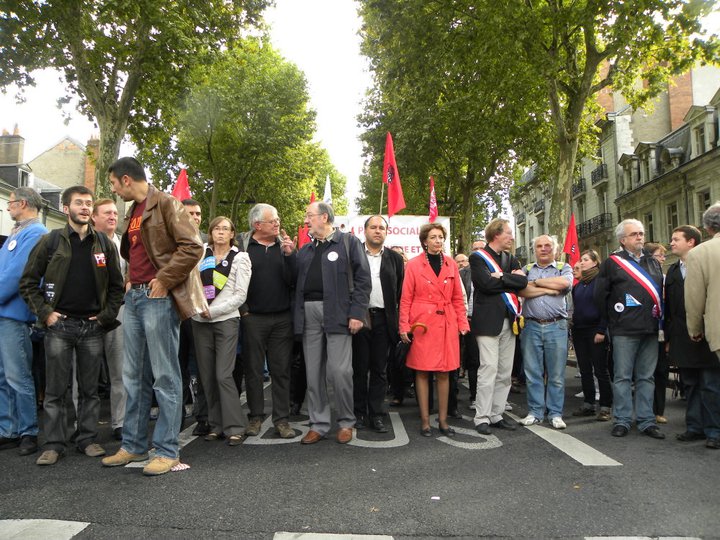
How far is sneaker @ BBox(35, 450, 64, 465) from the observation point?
4.65 meters

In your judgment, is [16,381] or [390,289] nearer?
[16,381]

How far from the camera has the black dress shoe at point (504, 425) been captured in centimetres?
604

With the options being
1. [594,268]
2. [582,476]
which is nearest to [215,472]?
[582,476]

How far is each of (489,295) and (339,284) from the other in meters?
1.63

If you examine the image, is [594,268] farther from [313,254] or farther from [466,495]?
[466,495]

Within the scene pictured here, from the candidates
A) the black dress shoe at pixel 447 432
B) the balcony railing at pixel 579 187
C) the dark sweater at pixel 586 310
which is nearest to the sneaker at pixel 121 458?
the black dress shoe at pixel 447 432

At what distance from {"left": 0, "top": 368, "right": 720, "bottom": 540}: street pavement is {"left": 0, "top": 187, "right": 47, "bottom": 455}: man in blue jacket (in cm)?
30

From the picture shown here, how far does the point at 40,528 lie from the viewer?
3271 mm

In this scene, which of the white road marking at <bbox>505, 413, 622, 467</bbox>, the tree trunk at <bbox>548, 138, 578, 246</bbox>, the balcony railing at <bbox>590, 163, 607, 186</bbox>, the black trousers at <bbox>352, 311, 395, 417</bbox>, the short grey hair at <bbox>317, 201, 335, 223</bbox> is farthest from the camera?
the balcony railing at <bbox>590, 163, 607, 186</bbox>

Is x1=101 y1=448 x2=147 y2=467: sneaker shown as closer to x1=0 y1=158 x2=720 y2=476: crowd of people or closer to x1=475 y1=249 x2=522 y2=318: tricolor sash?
x1=0 y1=158 x2=720 y2=476: crowd of people

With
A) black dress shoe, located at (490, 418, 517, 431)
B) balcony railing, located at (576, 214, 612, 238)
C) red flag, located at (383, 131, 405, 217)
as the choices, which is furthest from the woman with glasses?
balcony railing, located at (576, 214, 612, 238)

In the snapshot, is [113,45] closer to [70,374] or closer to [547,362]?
[70,374]

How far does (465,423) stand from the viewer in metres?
6.48

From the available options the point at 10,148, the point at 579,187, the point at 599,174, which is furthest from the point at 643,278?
the point at 579,187
